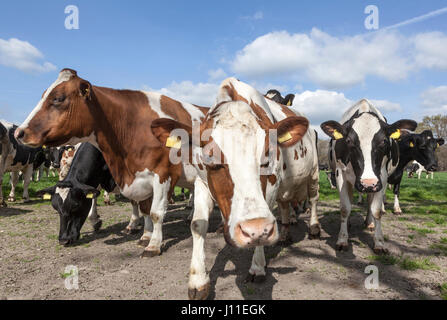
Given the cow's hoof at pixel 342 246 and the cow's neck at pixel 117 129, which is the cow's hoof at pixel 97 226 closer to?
the cow's neck at pixel 117 129

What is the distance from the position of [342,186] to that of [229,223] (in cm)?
309

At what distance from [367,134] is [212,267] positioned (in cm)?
279

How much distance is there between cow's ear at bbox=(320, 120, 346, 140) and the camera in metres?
4.23

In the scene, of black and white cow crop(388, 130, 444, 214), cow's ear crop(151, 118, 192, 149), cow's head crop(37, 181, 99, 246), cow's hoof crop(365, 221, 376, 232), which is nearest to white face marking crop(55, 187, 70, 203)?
A: cow's head crop(37, 181, 99, 246)

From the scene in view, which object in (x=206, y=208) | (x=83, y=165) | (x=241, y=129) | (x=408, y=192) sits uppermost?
(x=241, y=129)

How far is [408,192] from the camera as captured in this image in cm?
1195

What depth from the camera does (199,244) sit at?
9.59ft

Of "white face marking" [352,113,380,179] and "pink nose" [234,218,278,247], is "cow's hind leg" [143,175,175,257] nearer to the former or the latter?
"pink nose" [234,218,278,247]

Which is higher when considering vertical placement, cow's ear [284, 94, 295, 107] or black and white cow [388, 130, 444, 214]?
cow's ear [284, 94, 295, 107]

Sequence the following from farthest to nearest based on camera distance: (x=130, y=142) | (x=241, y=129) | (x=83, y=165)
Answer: (x=83, y=165)
(x=130, y=142)
(x=241, y=129)

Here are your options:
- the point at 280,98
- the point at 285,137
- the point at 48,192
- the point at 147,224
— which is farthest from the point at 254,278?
the point at 280,98

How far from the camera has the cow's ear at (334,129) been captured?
13.9 ft
